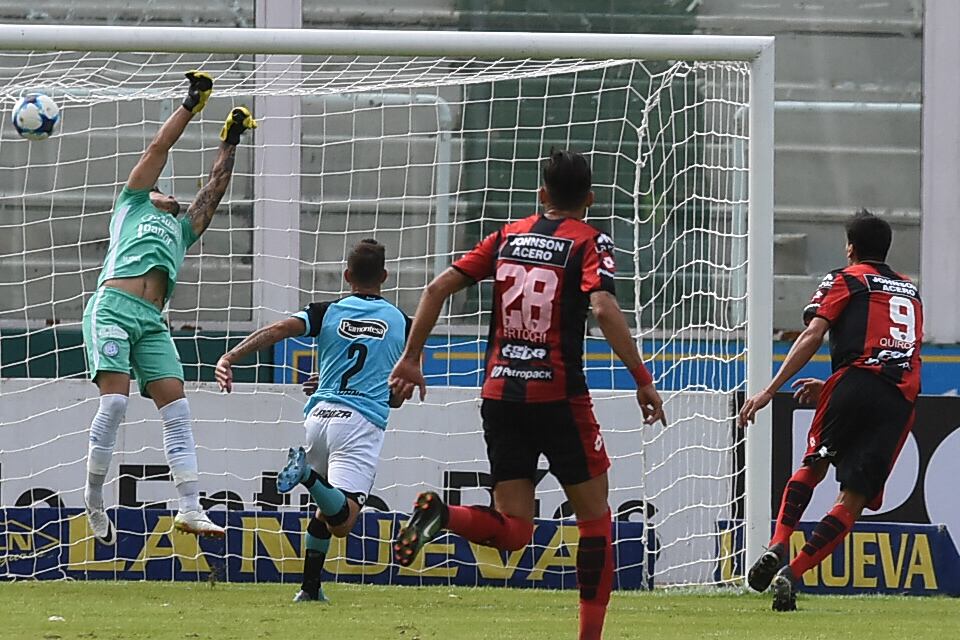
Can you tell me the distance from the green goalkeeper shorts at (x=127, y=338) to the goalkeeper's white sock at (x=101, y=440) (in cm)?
15

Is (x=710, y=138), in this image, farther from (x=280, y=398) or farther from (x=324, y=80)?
(x=280, y=398)

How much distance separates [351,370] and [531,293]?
2446 millimetres

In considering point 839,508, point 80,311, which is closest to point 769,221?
point 839,508

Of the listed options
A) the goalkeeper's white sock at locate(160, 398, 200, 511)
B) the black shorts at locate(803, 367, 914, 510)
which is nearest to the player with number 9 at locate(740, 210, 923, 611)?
the black shorts at locate(803, 367, 914, 510)

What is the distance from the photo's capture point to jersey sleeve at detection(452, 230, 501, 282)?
207 inches

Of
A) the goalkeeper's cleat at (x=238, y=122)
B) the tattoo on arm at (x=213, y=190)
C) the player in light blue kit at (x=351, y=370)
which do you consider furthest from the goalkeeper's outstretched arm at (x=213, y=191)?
the player in light blue kit at (x=351, y=370)

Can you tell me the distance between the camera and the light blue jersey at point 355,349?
746cm

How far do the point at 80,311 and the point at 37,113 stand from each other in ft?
10.6

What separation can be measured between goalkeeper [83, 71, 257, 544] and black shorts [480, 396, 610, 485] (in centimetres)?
243

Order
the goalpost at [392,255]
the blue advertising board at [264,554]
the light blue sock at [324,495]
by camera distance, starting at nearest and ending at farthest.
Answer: the light blue sock at [324,495], the goalpost at [392,255], the blue advertising board at [264,554]

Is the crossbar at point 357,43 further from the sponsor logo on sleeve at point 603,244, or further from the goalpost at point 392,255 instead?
the sponsor logo on sleeve at point 603,244

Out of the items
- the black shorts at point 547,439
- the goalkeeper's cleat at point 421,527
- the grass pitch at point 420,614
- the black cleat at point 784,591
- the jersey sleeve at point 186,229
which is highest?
the jersey sleeve at point 186,229

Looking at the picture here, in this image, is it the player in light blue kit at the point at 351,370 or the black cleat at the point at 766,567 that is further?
the player in light blue kit at the point at 351,370

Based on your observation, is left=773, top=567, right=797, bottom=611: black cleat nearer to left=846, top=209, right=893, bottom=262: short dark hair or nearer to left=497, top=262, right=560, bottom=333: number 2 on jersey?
left=846, top=209, right=893, bottom=262: short dark hair
